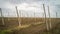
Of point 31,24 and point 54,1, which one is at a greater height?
point 54,1

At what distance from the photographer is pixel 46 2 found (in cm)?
572

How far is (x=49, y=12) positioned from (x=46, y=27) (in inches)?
20.4

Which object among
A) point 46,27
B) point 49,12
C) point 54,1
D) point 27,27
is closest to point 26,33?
point 27,27

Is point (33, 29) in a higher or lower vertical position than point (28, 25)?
lower

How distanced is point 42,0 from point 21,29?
47.2 inches

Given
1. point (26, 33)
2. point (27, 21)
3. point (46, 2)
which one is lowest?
point (26, 33)

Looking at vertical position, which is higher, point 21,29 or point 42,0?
point 42,0

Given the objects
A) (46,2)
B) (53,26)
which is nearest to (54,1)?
(46,2)

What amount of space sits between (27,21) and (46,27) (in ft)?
2.11

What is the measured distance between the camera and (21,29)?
17.9ft

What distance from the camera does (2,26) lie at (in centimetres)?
552

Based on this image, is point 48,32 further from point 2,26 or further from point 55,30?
point 2,26

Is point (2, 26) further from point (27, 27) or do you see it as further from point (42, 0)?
point (42, 0)

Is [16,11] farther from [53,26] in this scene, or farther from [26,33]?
[53,26]
